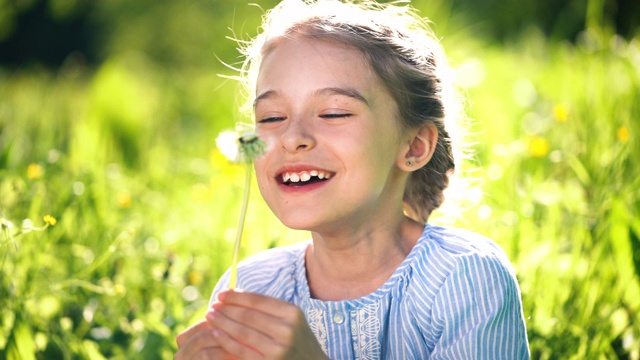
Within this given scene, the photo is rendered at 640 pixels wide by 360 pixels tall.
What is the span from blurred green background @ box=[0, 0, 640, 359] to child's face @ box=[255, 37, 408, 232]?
1.60 ft

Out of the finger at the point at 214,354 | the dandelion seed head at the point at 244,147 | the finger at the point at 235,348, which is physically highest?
the dandelion seed head at the point at 244,147

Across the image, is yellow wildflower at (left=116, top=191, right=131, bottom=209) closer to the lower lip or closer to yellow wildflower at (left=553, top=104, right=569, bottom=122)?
the lower lip

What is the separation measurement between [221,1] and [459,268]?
25.1 ft

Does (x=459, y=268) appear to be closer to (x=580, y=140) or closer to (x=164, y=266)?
(x=164, y=266)

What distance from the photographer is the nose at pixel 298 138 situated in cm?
179

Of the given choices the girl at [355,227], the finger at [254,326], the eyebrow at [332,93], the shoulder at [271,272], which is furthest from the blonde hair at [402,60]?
the finger at [254,326]

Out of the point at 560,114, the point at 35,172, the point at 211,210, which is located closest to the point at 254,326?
the point at 35,172

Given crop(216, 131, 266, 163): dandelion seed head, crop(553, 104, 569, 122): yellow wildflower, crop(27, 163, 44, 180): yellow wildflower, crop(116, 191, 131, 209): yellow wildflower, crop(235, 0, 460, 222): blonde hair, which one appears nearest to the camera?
crop(216, 131, 266, 163): dandelion seed head

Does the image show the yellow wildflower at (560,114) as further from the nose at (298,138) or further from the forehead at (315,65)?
the nose at (298,138)

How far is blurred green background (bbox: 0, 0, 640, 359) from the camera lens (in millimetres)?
2225

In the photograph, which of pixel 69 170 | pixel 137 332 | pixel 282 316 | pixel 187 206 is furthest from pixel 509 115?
pixel 282 316

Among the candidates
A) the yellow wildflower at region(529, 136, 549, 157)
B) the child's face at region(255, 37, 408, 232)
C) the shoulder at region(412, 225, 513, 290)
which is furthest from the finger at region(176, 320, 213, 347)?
the yellow wildflower at region(529, 136, 549, 157)

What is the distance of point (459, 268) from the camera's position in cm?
185

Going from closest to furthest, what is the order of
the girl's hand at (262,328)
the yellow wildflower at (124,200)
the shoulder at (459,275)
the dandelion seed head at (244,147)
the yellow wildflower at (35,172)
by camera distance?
the dandelion seed head at (244,147), the girl's hand at (262,328), the shoulder at (459,275), the yellow wildflower at (35,172), the yellow wildflower at (124,200)
